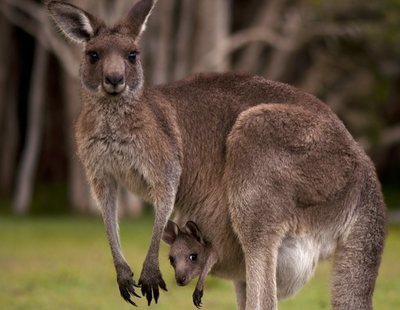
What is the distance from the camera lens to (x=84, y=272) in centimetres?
1348

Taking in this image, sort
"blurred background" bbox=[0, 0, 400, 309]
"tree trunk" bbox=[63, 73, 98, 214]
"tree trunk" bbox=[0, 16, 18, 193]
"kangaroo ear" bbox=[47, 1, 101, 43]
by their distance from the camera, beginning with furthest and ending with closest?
"tree trunk" bbox=[0, 16, 18, 193], "tree trunk" bbox=[63, 73, 98, 214], "blurred background" bbox=[0, 0, 400, 309], "kangaroo ear" bbox=[47, 1, 101, 43]

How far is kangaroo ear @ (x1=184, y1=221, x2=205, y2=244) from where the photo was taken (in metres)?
7.82

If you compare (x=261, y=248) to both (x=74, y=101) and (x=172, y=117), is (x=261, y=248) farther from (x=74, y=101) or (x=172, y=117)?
(x=74, y=101)

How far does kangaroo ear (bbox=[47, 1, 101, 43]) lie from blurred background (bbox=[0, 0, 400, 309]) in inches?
285

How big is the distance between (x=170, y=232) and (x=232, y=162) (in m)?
1.07

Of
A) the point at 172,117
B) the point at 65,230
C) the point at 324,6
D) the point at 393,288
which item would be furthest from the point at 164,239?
the point at 324,6

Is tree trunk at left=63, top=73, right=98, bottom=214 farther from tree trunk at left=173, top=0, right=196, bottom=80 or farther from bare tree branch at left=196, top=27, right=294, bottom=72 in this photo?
bare tree branch at left=196, top=27, right=294, bottom=72

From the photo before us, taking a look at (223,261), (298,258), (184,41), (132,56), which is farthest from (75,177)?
(298,258)

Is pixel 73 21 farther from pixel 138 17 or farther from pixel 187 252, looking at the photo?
pixel 187 252

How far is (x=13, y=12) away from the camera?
23219 mm

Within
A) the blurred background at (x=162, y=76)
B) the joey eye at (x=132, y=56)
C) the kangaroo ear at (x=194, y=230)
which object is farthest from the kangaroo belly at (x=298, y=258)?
the blurred background at (x=162, y=76)

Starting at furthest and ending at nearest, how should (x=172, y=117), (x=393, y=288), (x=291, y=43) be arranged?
(x=291, y=43), (x=393, y=288), (x=172, y=117)

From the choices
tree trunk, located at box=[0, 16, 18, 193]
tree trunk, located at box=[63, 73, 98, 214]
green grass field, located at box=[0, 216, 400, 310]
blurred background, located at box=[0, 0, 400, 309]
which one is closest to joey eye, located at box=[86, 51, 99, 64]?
green grass field, located at box=[0, 216, 400, 310]

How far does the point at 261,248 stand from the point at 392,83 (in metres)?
17.8
